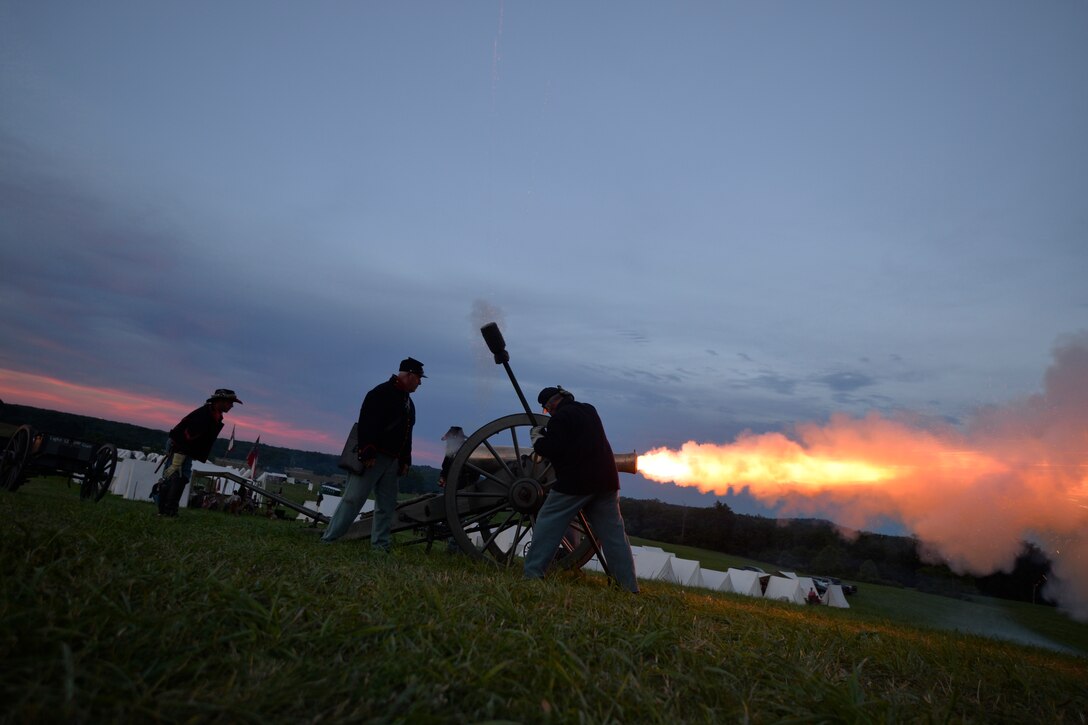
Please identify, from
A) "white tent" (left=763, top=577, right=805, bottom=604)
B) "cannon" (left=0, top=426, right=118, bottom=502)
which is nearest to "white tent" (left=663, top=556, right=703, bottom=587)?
"white tent" (left=763, top=577, right=805, bottom=604)

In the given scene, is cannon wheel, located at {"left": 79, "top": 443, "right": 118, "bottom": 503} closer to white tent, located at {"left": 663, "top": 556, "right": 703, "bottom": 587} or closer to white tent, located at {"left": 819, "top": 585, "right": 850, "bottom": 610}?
white tent, located at {"left": 663, "top": 556, "right": 703, "bottom": 587}

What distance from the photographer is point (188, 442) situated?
8406 mm

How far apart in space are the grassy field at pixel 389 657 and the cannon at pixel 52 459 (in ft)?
30.2

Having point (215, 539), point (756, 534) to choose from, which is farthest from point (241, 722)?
point (756, 534)

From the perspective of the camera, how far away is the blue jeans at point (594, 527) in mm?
5176

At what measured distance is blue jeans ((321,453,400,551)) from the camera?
656cm

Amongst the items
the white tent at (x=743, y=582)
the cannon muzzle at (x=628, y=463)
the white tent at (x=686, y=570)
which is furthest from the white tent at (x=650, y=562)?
the cannon muzzle at (x=628, y=463)

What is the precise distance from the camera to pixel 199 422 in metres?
8.45

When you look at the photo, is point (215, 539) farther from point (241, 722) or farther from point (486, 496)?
point (241, 722)

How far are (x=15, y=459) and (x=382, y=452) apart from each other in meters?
8.41

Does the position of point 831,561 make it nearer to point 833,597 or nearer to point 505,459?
point 833,597

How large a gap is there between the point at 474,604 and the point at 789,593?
2250cm

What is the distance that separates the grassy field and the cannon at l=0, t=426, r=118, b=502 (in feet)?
30.2

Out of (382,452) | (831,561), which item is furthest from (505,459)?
(831,561)
